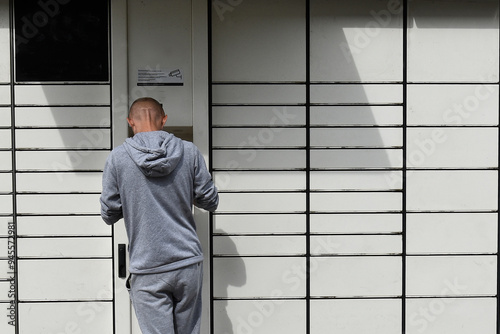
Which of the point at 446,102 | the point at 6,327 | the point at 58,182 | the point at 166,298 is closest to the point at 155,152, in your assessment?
the point at 166,298

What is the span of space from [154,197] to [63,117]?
4.25 feet

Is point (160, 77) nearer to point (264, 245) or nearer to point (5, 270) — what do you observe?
point (264, 245)

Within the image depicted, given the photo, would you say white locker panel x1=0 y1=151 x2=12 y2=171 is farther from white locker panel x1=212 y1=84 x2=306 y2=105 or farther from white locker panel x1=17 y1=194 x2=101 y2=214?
white locker panel x1=212 y1=84 x2=306 y2=105

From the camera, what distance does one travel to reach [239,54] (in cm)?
442

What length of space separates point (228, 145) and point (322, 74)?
857 millimetres

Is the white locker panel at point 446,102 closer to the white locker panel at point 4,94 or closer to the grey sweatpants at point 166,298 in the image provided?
the grey sweatpants at point 166,298

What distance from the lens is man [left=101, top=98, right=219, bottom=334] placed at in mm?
3477

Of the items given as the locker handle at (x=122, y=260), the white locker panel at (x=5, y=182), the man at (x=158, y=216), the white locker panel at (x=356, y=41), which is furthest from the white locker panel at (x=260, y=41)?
the white locker panel at (x=5, y=182)

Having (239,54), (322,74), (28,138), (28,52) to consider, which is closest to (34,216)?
(28,138)

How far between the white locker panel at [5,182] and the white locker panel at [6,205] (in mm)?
50

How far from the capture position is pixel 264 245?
14.7 feet

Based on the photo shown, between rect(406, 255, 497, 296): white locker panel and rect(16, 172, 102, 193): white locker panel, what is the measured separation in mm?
2385

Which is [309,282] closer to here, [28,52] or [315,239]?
[315,239]

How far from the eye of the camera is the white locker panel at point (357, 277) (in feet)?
14.8
